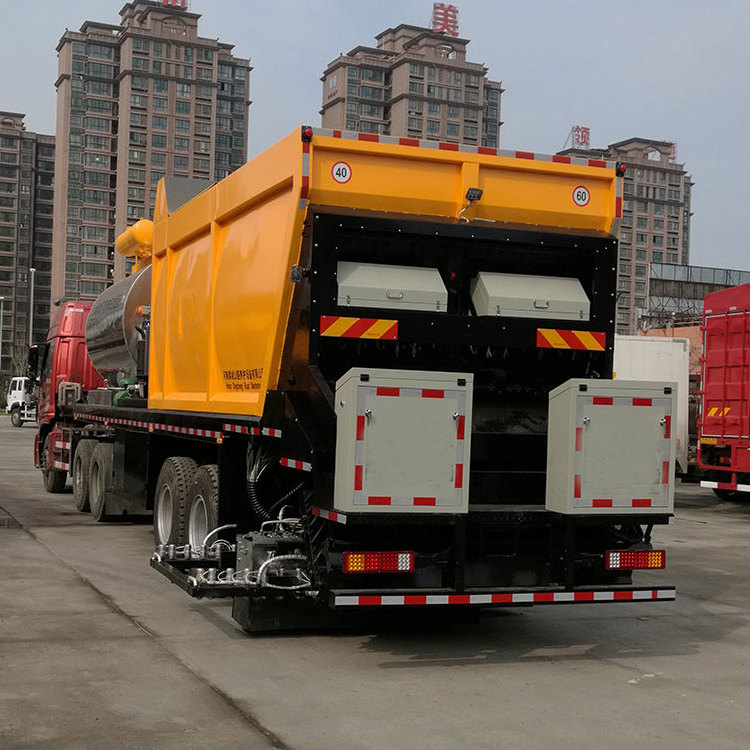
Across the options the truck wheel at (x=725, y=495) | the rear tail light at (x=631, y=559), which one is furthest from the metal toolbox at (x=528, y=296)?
the truck wheel at (x=725, y=495)

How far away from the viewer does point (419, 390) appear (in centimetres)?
648

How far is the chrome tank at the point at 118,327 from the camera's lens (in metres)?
12.4

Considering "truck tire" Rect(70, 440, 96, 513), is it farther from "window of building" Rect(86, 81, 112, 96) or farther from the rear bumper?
"window of building" Rect(86, 81, 112, 96)

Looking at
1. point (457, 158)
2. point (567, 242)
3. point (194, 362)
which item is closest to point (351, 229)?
point (457, 158)

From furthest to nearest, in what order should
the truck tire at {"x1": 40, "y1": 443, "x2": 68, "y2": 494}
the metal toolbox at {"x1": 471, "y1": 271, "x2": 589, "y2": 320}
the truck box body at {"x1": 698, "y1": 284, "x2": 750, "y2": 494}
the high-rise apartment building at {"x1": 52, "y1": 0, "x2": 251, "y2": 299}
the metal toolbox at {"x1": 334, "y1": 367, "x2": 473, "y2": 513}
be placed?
the high-rise apartment building at {"x1": 52, "y1": 0, "x2": 251, "y2": 299} → the truck tire at {"x1": 40, "y1": 443, "x2": 68, "y2": 494} → the truck box body at {"x1": 698, "y1": 284, "x2": 750, "y2": 494} → the metal toolbox at {"x1": 471, "y1": 271, "x2": 589, "y2": 320} → the metal toolbox at {"x1": 334, "y1": 367, "x2": 473, "y2": 513}

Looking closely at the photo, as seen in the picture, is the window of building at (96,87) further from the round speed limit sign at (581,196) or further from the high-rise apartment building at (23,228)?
the round speed limit sign at (581,196)

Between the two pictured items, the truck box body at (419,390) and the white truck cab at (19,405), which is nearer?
the truck box body at (419,390)

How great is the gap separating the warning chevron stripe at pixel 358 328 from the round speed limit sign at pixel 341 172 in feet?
2.98

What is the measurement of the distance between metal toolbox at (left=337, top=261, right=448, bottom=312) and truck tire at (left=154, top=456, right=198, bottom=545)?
3170mm

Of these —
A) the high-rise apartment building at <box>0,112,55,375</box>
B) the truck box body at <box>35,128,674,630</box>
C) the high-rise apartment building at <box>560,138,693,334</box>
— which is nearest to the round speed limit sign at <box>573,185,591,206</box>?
the truck box body at <box>35,128,674,630</box>

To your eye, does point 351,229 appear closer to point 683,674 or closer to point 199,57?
point 683,674

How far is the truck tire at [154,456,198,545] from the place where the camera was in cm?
970

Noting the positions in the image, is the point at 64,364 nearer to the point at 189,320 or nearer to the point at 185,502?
the point at 189,320

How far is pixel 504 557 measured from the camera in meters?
7.05
